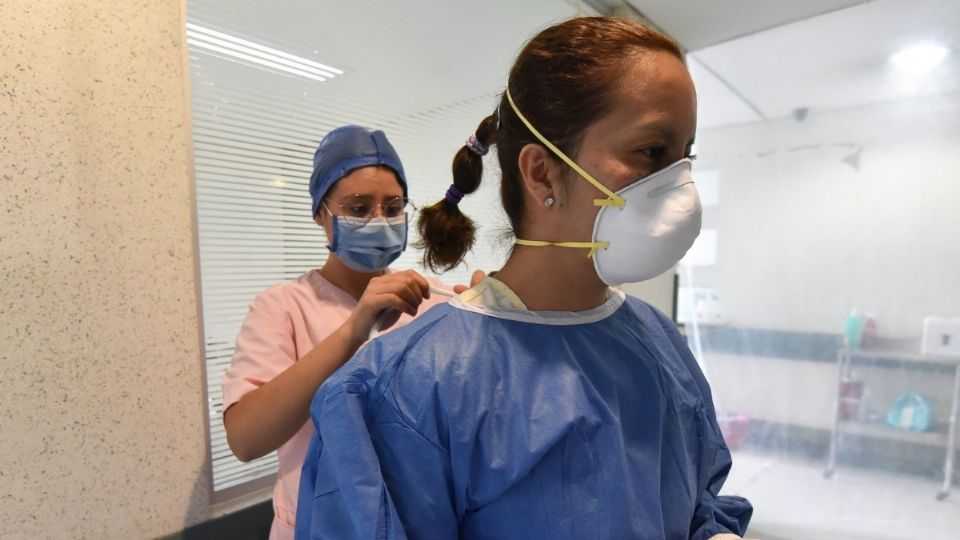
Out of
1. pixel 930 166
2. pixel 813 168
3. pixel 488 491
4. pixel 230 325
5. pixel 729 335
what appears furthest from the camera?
pixel 729 335

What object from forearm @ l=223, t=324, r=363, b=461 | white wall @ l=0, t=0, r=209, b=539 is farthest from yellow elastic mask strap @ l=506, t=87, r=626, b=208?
white wall @ l=0, t=0, r=209, b=539

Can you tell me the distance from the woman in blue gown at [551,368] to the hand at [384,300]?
122 millimetres

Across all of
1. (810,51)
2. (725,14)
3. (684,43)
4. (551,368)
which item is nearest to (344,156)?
(551,368)

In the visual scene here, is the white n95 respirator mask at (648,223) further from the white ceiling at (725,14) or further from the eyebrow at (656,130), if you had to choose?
the white ceiling at (725,14)

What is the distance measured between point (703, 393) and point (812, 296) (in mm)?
2131

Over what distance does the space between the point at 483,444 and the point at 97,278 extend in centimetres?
79

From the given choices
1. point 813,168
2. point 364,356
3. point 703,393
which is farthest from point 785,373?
point 364,356

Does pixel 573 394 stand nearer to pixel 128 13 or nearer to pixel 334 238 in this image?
pixel 334 238

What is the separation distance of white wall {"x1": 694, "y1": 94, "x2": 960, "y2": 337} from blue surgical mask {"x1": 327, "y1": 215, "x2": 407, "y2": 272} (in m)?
2.29

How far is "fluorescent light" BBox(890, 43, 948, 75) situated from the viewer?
7.20 feet

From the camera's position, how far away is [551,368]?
2.15ft

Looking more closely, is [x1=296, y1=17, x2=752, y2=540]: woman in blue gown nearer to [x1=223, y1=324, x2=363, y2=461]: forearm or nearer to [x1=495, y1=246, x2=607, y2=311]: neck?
[x1=495, y1=246, x2=607, y2=311]: neck

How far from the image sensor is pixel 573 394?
0.64m

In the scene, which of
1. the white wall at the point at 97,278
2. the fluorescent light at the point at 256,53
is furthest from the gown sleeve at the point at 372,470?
the fluorescent light at the point at 256,53
